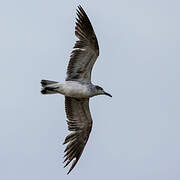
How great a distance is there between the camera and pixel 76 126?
19.0 m

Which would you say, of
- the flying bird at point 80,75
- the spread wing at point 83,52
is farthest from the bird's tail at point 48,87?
the spread wing at point 83,52

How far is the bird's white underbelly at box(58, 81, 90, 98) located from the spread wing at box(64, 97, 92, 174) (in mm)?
728

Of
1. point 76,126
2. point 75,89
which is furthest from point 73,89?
point 76,126

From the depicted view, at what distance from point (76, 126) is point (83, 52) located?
2464 millimetres

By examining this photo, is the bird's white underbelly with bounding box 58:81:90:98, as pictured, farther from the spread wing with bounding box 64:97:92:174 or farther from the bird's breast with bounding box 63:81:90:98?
the spread wing with bounding box 64:97:92:174

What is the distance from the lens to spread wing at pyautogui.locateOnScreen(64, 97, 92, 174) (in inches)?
731

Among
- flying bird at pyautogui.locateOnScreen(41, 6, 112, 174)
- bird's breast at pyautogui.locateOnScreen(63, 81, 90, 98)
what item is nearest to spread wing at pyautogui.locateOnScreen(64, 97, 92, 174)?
flying bird at pyautogui.locateOnScreen(41, 6, 112, 174)

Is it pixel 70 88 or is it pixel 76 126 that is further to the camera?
pixel 76 126

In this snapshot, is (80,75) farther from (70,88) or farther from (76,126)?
(76,126)

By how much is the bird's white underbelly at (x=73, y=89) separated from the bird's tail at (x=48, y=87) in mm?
150

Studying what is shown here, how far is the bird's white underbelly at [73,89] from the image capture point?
58.0ft

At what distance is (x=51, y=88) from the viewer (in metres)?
17.7

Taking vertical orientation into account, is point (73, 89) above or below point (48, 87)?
above

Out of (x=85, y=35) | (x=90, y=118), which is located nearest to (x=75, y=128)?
(x=90, y=118)
